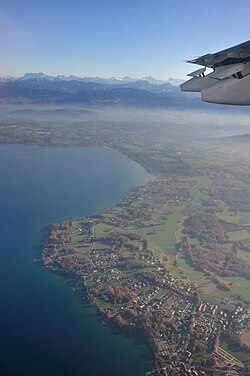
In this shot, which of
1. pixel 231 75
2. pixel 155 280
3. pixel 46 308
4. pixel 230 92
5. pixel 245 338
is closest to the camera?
pixel 231 75

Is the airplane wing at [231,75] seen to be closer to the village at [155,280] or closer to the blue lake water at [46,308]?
the village at [155,280]

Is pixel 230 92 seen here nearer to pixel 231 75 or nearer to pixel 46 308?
pixel 231 75

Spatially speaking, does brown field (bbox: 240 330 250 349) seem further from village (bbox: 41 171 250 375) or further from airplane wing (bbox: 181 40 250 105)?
airplane wing (bbox: 181 40 250 105)

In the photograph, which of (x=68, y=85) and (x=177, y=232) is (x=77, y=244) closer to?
(x=177, y=232)

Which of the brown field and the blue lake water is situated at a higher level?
the blue lake water

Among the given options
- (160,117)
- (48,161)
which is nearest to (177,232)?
(48,161)

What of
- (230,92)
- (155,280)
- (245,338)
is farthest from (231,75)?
(155,280)

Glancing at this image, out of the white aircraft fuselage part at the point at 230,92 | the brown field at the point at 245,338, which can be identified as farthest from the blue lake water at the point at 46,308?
the white aircraft fuselage part at the point at 230,92

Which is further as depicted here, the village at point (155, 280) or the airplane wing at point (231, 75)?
the village at point (155, 280)

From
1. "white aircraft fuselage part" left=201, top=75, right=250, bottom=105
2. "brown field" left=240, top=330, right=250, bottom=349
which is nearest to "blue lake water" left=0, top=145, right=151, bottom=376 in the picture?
"brown field" left=240, top=330, right=250, bottom=349
